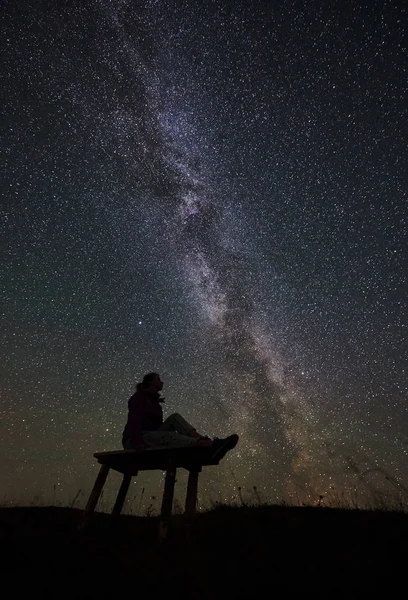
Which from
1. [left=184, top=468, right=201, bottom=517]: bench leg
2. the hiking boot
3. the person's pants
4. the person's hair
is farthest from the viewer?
the person's hair

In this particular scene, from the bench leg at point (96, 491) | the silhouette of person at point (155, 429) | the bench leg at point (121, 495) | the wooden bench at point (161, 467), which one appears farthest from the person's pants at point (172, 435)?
the bench leg at point (121, 495)

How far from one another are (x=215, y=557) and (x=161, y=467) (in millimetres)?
2013

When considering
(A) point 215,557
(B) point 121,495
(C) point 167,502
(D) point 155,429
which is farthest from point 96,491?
(A) point 215,557

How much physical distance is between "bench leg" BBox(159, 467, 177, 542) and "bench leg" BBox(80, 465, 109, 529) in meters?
1.39

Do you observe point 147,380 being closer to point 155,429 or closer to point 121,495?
point 155,429

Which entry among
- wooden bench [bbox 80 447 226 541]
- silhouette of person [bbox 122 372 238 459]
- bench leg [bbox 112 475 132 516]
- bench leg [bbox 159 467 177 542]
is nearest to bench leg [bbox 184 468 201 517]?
wooden bench [bbox 80 447 226 541]

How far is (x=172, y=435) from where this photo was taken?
20.8 feet

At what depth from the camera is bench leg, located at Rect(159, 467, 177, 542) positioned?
570 centimetres

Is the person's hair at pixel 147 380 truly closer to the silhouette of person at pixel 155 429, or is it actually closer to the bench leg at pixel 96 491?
the silhouette of person at pixel 155 429

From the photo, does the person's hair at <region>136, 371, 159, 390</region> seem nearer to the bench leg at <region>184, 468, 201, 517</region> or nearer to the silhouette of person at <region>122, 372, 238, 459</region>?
the silhouette of person at <region>122, 372, 238, 459</region>

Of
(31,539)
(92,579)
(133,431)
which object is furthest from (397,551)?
(31,539)

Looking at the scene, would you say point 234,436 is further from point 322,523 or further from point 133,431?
point 322,523

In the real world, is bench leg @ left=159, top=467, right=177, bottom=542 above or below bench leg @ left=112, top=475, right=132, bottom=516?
below

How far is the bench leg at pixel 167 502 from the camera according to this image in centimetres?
570
